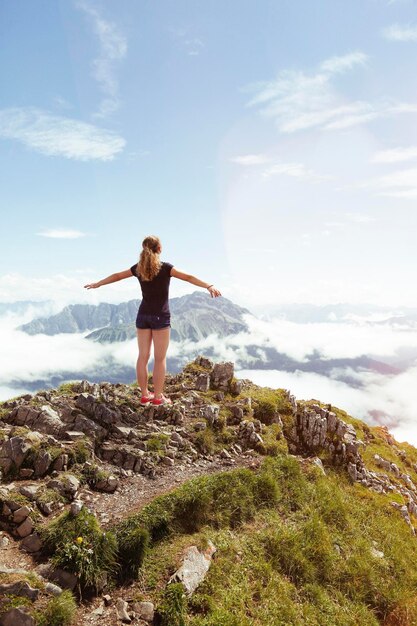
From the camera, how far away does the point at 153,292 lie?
15.8 metres

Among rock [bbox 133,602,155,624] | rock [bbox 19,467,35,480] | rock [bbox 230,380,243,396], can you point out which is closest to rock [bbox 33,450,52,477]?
rock [bbox 19,467,35,480]

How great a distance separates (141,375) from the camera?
17578mm

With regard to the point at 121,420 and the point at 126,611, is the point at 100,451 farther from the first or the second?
the point at 126,611

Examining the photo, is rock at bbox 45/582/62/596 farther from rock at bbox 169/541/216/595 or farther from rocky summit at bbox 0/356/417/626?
rock at bbox 169/541/216/595

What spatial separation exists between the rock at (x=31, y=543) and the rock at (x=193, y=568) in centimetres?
382

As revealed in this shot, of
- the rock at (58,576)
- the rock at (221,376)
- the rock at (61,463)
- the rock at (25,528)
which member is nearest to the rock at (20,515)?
the rock at (25,528)

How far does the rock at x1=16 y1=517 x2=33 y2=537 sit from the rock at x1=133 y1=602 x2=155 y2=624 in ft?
12.3

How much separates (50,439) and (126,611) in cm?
742

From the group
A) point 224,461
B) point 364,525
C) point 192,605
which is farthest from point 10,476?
point 364,525

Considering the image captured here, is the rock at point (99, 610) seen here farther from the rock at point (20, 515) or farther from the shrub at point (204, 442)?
the shrub at point (204, 442)

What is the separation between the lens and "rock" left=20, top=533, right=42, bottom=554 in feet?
34.9

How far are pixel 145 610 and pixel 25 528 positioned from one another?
13.8 ft

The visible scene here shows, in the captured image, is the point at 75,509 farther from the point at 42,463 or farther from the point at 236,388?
the point at 236,388

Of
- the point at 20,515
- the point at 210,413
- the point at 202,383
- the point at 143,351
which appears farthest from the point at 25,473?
the point at 202,383
